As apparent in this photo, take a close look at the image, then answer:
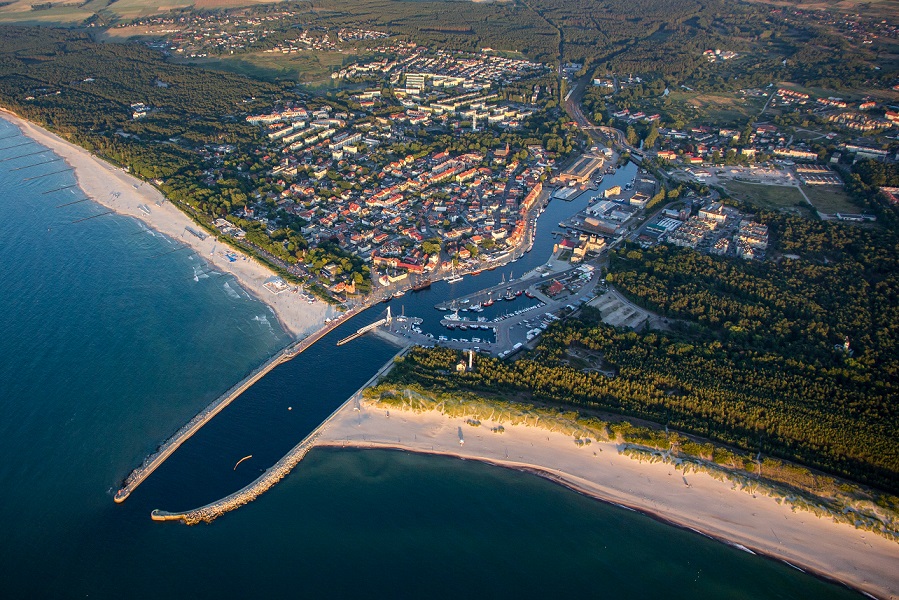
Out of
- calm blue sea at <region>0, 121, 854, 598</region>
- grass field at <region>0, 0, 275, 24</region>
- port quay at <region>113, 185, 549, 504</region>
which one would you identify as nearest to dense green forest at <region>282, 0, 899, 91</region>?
grass field at <region>0, 0, 275, 24</region>

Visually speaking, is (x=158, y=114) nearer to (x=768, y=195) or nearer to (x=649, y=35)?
(x=768, y=195)

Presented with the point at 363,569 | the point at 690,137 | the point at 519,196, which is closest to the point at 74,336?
the point at 363,569

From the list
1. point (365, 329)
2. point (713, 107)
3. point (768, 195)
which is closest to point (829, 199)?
point (768, 195)

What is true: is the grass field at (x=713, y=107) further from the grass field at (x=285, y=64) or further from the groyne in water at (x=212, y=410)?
the groyne in water at (x=212, y=410)

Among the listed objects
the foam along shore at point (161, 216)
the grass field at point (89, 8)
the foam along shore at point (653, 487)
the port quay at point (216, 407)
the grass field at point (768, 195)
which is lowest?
the foam along shore at point (653, 487)

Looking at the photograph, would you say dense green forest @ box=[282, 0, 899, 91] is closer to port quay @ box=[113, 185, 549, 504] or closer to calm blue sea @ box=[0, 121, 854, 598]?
port quay @ box=[113, 185, 549, 504]

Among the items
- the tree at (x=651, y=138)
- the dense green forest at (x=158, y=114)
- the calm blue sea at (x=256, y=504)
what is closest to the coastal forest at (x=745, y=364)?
Answer: the calm blue sea at (x=256, y=504)
